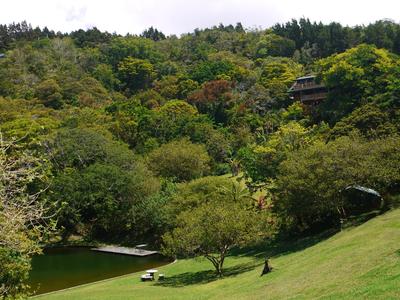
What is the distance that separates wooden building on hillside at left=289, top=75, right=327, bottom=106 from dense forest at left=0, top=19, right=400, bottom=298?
8.52 ft

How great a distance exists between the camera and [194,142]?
65812mm

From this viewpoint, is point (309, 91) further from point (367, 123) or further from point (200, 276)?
point (200, 276)

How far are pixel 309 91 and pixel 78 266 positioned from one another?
46567 millimetres

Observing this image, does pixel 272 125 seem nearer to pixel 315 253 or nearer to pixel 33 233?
pixel 315 253

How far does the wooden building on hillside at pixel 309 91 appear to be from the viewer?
7015 cm

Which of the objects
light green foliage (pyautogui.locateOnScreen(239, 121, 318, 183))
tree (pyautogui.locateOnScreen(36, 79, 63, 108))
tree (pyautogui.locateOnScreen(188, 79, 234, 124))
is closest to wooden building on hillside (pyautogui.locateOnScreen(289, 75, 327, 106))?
tree (pyautogui.locateOnScreen(188, 79, 234, 124))

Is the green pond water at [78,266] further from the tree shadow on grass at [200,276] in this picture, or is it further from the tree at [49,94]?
the tree at [49,94]

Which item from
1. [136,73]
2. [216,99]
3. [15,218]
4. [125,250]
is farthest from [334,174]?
[136,73]

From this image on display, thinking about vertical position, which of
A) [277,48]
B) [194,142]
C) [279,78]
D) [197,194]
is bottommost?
[197,194]

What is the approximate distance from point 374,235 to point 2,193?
1860cm

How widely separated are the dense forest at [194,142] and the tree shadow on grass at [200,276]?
3.45 feet

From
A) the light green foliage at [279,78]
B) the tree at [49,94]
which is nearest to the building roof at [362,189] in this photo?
the light green foliage at [279,78]

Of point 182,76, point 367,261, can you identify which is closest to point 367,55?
point 182,76

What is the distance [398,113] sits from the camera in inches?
1583
